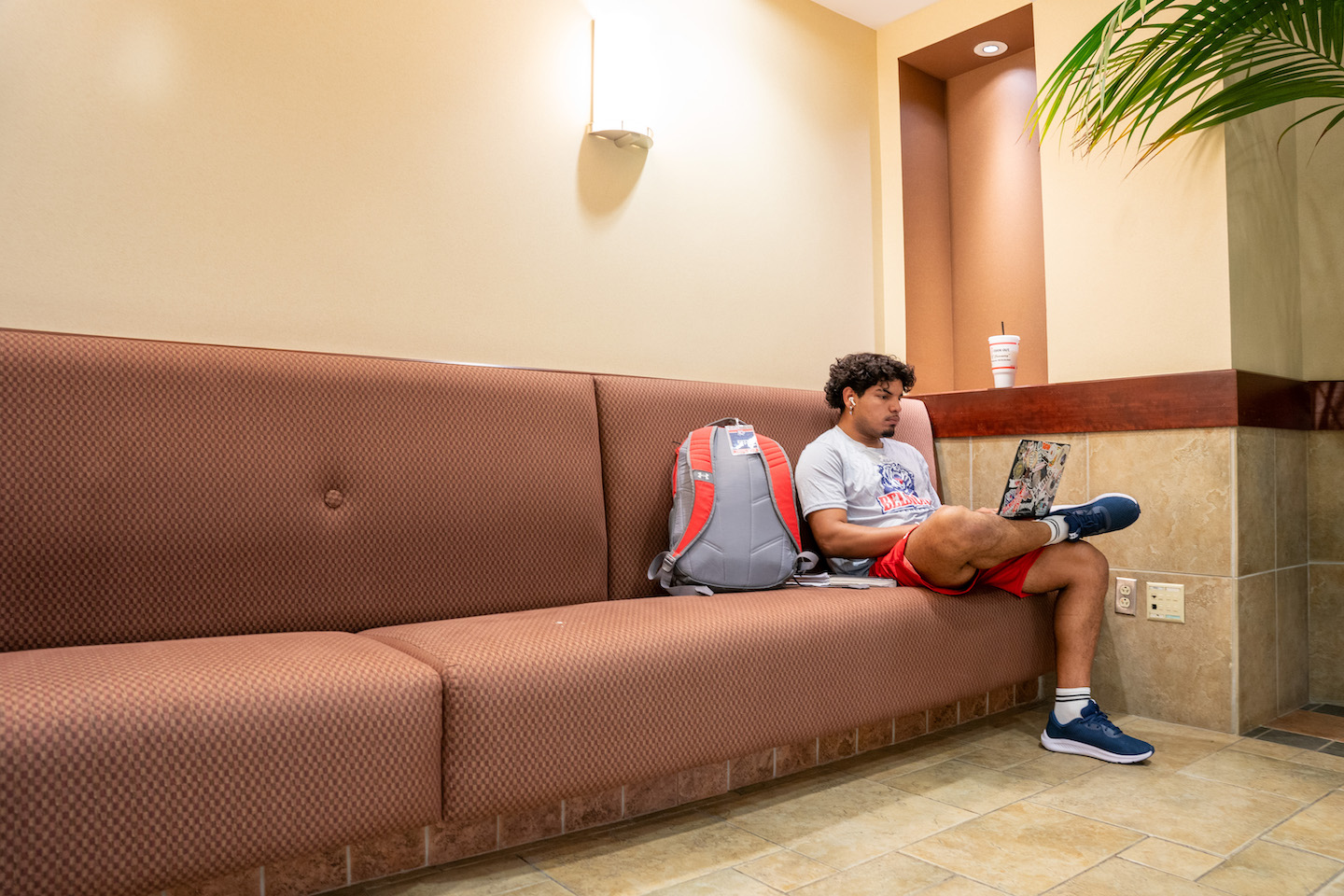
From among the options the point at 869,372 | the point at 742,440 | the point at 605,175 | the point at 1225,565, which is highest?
the point at 605,175

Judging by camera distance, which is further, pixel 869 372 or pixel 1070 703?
pixel 869 372

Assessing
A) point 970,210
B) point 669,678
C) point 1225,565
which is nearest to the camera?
point 669,678

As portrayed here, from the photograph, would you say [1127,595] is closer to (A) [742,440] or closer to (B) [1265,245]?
(B) [1265,245]

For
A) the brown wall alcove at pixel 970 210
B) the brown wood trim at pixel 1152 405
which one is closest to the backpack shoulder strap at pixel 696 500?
the brown wood trim at pixel 1152 405

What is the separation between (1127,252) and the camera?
2.71 metres

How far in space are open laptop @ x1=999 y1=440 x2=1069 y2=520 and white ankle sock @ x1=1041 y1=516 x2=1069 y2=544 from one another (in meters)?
0.03

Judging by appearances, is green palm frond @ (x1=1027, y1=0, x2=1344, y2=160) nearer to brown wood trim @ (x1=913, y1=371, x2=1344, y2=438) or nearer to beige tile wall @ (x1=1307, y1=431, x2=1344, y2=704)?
brown wood trim @ (x1=913, y1=371, x2=1344, y2=438)

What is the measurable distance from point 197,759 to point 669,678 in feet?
2.49

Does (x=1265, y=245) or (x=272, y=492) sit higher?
(x=1265, y=245)

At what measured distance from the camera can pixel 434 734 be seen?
1.37 m

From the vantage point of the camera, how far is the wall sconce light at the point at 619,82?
2600 millimetres

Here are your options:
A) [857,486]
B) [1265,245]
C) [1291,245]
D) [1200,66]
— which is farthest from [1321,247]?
[857,486]

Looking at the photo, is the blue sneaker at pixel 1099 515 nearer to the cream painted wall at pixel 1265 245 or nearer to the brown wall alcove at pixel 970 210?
the cream painted wall at pixel 1265 245

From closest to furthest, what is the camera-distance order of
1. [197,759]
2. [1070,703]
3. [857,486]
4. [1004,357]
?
[197,759] < [1070,703] < [857,486] < [1004,357]
